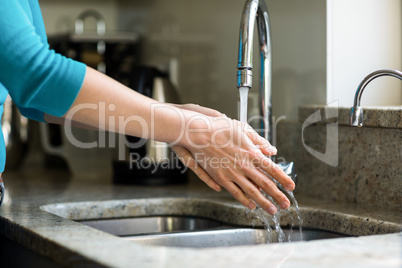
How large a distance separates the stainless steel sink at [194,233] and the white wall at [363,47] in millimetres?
281

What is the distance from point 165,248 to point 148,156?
0.83 meters

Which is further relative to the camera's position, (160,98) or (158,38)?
(158,38)

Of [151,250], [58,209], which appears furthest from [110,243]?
[58,209]

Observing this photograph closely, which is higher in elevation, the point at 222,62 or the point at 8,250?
the point at 222,62

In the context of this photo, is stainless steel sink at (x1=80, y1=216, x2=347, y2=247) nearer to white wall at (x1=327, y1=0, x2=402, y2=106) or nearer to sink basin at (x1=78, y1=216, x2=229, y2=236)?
sink basin at (x1=78, y1=216, x2=229, y2=236)

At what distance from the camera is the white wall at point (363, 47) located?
3.91 ft

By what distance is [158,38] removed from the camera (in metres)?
1.90

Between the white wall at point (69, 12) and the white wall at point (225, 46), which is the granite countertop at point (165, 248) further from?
the white wall at point (69, 12)

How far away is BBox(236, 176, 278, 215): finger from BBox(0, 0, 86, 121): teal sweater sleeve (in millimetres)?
291

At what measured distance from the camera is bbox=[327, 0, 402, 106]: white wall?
46.9 inches

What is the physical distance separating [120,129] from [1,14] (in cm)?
21

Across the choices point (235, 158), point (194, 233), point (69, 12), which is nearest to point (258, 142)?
point (235, 158)

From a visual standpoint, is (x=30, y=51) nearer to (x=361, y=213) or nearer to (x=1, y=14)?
(x=1, y=14)

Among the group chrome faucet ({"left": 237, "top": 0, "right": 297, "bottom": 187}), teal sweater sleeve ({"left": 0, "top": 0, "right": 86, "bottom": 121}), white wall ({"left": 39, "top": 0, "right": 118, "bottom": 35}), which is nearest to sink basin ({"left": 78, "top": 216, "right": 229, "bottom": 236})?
chrome faucet ({"left": 237, "top": 0, "right": 297, "bottom": 187})
